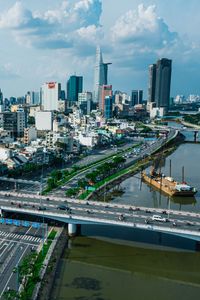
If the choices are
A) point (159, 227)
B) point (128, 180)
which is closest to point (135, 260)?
point (159, 227)

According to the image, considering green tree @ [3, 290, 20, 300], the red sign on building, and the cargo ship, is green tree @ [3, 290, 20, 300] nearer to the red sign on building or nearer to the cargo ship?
the cargo ship

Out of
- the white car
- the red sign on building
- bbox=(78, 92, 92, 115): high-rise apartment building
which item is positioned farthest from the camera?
bbox=(78, 92, 92, 115): high-rise apartment building

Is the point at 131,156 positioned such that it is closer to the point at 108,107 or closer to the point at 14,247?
the point at 14,247

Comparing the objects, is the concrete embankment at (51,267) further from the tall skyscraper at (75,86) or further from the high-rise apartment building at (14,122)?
the tall skyscraper at (75,86)

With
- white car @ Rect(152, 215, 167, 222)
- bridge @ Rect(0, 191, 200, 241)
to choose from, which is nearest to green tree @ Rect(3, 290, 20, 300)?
bridge @ Rect(0, 191, 200, 241)

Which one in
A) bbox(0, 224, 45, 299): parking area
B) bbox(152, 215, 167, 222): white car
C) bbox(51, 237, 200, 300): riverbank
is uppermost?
bbox(152, 215, 167, 222): white car

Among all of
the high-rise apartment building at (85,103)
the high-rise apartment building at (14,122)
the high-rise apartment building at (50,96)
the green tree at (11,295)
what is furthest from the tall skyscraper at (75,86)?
the green tree at (11,295)

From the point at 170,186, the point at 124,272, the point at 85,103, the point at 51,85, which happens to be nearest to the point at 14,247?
the point at 124,272
